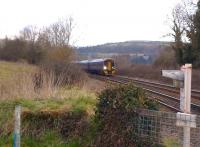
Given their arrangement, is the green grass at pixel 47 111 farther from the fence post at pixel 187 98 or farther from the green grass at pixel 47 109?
the fence post at pixel 187 98

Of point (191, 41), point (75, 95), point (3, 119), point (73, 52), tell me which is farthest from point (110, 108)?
point (73, 52)

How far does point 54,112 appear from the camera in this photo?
904 cm

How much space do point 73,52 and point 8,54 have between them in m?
11.8

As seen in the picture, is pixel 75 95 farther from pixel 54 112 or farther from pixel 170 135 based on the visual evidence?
pixel 170 135

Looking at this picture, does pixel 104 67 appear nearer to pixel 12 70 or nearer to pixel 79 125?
pixel 12 70

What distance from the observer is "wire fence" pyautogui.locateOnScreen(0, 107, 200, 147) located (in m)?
→ 7.38

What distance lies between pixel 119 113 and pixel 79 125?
1159mm

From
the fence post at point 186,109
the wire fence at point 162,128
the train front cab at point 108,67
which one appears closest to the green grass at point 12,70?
the train front cab at point 108,67

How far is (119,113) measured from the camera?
796 cm

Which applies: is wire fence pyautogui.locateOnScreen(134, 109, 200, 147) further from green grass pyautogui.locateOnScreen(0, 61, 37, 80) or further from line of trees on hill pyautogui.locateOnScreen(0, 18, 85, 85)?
line of trees on hill pyautogui.locateOnScreen(0, 18, 85, 85)

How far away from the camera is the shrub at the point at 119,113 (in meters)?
7.84

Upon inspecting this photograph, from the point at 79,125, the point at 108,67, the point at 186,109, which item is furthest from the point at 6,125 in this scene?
the point at 108,67

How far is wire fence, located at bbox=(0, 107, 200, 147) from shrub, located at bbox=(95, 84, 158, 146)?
133 mm

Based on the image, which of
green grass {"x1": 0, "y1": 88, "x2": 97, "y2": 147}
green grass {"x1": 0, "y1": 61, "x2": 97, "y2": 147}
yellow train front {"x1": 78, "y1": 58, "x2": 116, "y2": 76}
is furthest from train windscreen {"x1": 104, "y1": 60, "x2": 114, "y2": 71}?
green grass {"x1": 0, "y1": 61, "x2": 97, "y2": 147}
